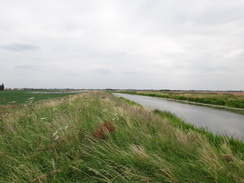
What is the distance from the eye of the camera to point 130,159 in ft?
9.98

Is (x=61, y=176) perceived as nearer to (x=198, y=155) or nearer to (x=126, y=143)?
(x=126, y=143)

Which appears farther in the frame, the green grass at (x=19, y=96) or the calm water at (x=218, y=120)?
the green grass at (x=19, y=96)

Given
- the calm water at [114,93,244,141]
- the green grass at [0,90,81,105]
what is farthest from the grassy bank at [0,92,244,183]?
the green grass at [0,90,81,105]

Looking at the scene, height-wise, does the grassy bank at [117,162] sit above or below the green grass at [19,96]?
above

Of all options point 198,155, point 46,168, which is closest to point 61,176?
point 46,168

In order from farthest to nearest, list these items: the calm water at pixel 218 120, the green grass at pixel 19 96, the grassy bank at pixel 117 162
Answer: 1. the green grass at pixel 19 96
2. the calm water at pixel 218 120
3. the grassy bank at pixel 117 162

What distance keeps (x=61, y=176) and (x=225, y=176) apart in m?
2.71

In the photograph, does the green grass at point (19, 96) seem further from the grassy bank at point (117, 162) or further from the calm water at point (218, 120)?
the calm water at point (218, 120)

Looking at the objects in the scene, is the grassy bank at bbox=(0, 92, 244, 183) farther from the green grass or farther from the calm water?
the green grass

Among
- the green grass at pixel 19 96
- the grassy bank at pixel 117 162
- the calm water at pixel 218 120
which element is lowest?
the calm water at pixel 218 120

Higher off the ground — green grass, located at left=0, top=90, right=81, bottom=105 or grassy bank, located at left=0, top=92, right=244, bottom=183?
grassy bank, located at left=0, top=92, right=244, bottom=183

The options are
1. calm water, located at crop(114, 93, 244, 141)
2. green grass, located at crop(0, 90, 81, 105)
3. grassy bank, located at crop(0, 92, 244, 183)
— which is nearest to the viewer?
grassy bank, located at crop(0, 92, 244, 183)

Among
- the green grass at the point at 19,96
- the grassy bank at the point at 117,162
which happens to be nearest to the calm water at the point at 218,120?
the grassy bank at the point at 117,162

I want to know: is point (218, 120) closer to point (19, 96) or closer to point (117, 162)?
point (117, 162)
